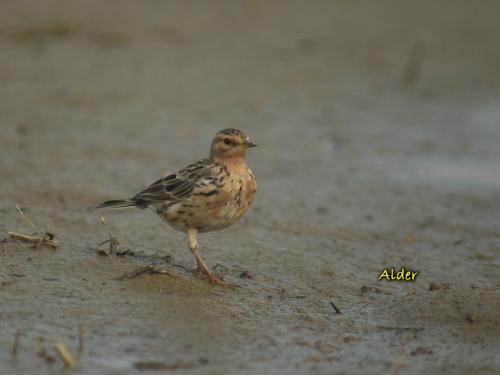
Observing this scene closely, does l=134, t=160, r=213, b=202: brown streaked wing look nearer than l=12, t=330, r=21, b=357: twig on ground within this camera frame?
No

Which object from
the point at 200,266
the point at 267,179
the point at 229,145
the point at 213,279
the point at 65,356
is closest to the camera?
the point at 65,356

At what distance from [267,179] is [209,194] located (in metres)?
3.67

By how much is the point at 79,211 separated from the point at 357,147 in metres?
4.40

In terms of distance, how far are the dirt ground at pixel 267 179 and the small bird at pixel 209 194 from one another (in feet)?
1.29

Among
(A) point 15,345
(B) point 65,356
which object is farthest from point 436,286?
(A) point 15,345

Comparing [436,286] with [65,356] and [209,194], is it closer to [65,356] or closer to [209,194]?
[209,194]

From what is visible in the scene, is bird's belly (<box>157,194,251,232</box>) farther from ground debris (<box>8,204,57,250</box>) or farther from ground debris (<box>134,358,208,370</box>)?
ground debris (<box>134,358,208,370</box>)

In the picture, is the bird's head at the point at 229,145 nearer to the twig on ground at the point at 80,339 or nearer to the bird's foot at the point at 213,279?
the bird's foot at the point at 213,279

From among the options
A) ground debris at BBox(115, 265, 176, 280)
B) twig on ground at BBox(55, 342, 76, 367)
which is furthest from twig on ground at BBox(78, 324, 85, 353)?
ground debris at BBox(115, 265, 176, 280)

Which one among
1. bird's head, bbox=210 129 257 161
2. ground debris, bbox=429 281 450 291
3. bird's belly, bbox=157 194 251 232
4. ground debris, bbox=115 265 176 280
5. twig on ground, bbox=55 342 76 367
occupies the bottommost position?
twig on ground, bbox=55 342 76 367

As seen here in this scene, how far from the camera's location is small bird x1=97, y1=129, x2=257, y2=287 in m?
7.16

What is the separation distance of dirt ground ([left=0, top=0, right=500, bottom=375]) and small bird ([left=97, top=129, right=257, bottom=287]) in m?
0.39

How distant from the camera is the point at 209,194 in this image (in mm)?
7164

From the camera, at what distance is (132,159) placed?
1098cm
